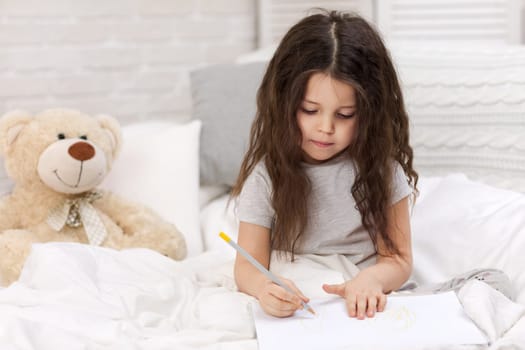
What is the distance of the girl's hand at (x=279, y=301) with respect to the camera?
3.73 ft

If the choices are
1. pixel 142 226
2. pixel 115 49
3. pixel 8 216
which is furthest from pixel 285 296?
pixel 115 49

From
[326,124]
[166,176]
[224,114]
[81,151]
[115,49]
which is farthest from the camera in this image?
[115,49]

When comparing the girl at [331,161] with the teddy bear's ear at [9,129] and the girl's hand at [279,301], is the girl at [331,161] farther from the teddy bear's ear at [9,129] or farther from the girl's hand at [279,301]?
the teddy bear's ear at [9,129]

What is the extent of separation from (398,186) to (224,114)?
759mm

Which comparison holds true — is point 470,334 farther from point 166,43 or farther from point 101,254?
point 166,43

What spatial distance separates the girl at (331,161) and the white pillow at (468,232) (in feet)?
0.58

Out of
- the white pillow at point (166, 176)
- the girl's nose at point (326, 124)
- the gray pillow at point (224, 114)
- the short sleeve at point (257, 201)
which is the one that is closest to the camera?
the girl's nose at point (326, 124)

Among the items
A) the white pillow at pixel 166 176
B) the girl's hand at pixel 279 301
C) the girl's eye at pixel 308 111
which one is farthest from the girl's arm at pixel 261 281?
the white pillow at pixel 166 176

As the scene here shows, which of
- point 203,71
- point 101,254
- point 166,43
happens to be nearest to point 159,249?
point 101,254

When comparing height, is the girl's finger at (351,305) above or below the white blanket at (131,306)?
above

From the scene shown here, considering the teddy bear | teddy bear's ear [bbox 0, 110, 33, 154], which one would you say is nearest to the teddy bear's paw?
the teddy bear

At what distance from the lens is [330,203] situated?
1.37 meters

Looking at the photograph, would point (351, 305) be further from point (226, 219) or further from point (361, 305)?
point (226, 219)

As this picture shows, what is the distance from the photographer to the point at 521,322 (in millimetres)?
1141
